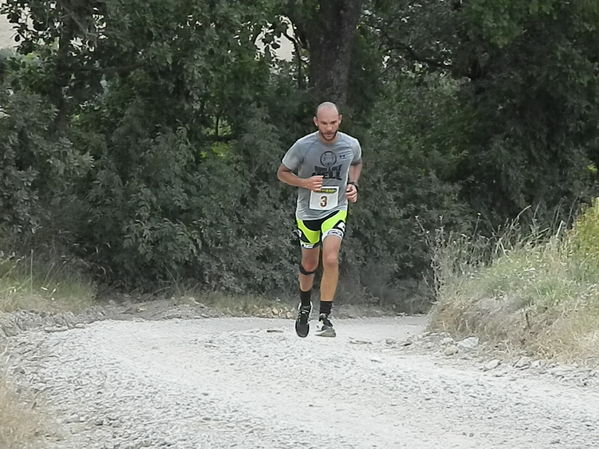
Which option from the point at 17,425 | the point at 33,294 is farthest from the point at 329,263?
the point at 33,294

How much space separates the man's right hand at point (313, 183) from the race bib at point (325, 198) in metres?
0.17

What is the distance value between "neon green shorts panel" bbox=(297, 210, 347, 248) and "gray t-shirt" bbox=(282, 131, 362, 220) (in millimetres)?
121

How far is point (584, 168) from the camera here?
22797mm

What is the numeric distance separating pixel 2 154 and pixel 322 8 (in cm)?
696

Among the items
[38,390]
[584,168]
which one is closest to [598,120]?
[584,168]

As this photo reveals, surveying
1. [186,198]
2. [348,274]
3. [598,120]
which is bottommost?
[348,274]

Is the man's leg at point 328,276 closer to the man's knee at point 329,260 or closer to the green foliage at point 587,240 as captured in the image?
the man's knee at point 329,260

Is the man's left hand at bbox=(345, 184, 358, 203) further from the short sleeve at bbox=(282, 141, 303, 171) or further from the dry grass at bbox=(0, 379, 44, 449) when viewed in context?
the dry grass at bbox=(0, 379, 44, 449)

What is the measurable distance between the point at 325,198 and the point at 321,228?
308 mm

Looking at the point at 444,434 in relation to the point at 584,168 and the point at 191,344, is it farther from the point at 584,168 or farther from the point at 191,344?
the point at 584,168

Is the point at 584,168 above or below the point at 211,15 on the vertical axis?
below

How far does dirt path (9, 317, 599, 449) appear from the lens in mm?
7129

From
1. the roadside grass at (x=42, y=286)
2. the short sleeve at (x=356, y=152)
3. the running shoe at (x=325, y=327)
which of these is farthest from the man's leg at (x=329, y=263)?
the roadside grass at (x=42, y=286)

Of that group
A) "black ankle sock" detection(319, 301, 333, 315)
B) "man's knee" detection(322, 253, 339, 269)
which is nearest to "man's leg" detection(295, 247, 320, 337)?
"black ankle sock" detection(319, 301, 333, 315)
